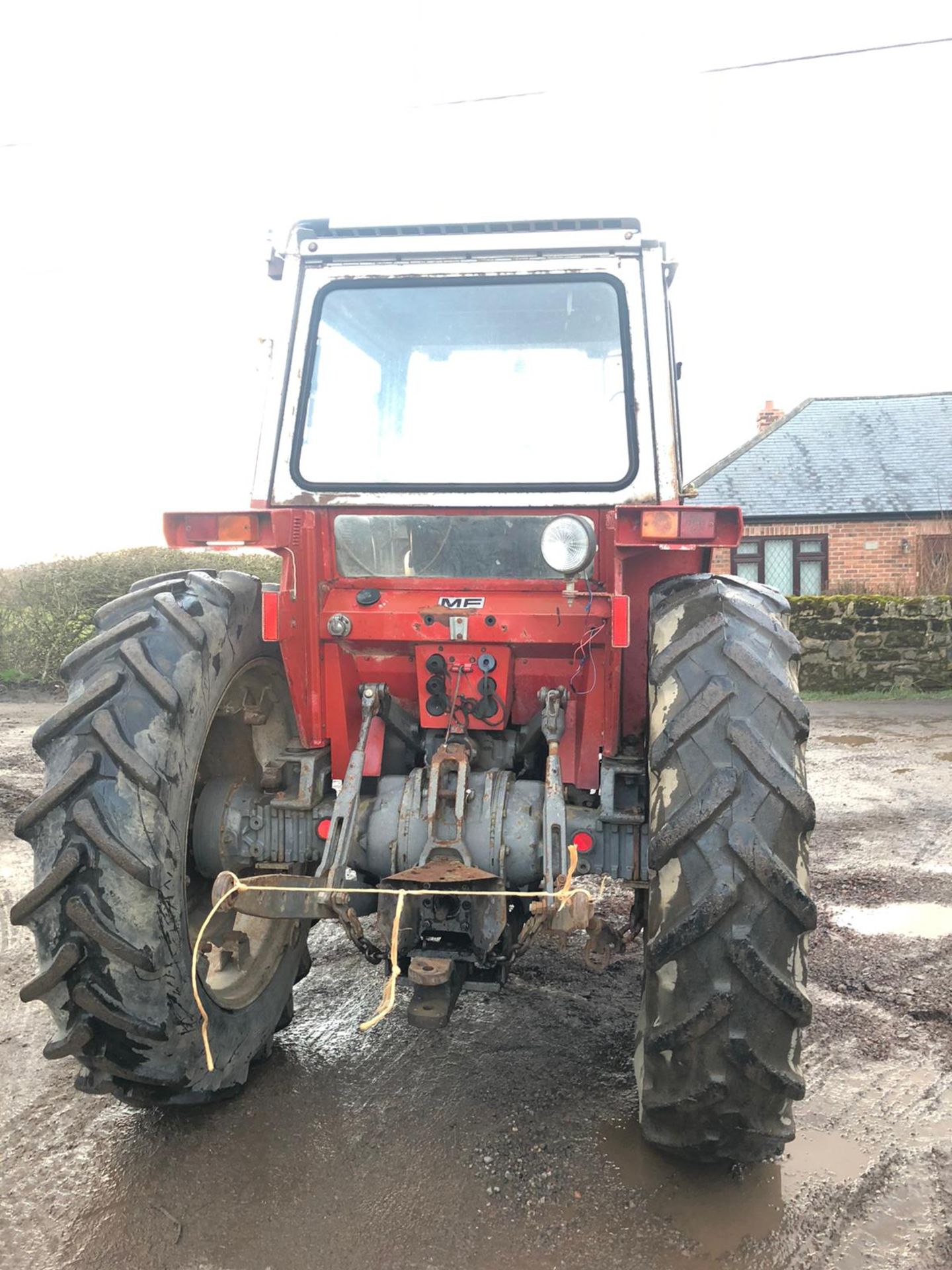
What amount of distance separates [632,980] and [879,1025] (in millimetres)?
900

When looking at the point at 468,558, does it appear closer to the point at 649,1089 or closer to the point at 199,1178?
the point at 649,1089

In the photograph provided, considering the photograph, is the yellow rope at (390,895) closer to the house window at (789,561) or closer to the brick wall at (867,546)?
the brick wall at (867,546)

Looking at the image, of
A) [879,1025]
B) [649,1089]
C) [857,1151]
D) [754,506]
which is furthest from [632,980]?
[754,506]

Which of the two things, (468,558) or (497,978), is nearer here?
(497,978)

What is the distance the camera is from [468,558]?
3.05 metres

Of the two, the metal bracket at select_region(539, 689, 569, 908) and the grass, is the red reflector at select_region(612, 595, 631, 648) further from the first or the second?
the grass

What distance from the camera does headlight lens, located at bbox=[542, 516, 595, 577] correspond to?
2799 mm

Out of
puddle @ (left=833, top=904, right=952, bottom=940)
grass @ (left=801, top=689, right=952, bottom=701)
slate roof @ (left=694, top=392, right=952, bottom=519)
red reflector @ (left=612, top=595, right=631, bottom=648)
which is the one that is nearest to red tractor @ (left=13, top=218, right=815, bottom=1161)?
red reflector @ (left=612, top=595, right=631, bottom=648)

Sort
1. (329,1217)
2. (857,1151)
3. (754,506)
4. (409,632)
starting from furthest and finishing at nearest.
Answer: (754,506) → (409,632) → (857,1151) → (329,1217)

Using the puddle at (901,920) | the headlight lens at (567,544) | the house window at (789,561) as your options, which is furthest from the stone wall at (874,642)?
the headlight lens at (567,544)

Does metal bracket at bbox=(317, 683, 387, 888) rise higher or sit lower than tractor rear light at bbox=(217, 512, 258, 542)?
lower

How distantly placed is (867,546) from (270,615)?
1805 cm

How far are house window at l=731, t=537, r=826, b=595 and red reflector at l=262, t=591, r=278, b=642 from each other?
56.4 ft

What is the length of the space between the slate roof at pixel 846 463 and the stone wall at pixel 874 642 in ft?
19.2
